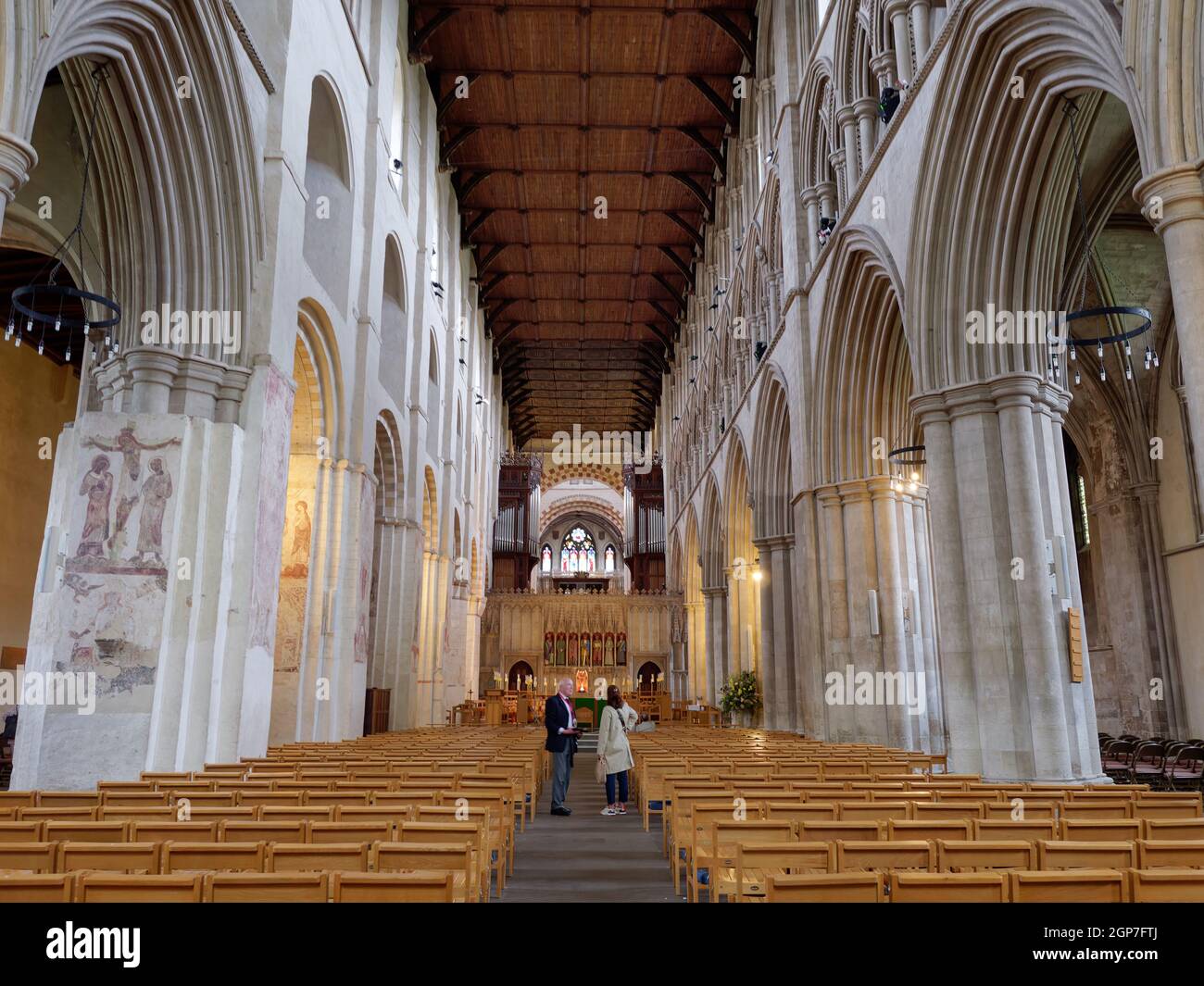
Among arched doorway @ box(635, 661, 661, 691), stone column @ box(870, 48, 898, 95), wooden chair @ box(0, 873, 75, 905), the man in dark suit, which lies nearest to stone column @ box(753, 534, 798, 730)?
the man in dark suit

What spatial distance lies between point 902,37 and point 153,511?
9.61 metres

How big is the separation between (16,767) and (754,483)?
13545 millimetres

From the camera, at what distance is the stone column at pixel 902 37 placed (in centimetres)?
1022

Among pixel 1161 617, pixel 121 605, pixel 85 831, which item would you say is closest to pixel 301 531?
pixel 121 605

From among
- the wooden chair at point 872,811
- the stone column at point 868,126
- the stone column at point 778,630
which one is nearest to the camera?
the wooden chair at point 872,811

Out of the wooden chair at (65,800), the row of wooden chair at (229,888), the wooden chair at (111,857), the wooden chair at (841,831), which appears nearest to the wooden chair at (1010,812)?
the wooden chair at (841,831)

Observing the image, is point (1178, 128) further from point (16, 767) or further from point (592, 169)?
point (592, 169)

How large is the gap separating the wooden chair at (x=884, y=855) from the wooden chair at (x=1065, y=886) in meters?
0.52

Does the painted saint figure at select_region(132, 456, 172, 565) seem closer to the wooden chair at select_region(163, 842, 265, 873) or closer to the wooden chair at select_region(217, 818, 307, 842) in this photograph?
the wooden chair at select_region(217, 818, 307, 842)

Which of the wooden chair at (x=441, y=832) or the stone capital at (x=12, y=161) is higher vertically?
the stone capital at (x=12, y=161)

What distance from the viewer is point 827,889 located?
2848 millimetres

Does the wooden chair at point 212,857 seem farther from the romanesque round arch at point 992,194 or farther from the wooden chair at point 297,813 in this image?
the romanesque round arch at point 992,194

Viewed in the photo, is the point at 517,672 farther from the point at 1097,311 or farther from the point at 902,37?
the point at 1097,311

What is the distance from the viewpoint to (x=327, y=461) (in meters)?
13.1
